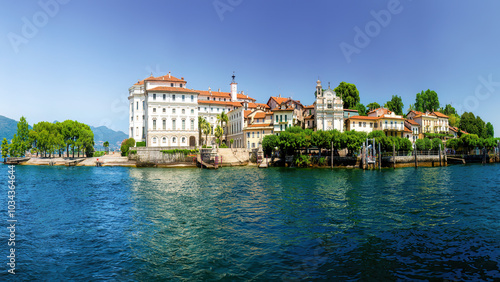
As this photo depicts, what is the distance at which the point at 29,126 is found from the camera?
88.3 metres

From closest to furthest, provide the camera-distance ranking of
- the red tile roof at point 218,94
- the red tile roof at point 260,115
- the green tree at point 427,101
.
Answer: the red tile roof at point 260,115 → the red tile roof at point 218,94 → the green tree at point 427,101

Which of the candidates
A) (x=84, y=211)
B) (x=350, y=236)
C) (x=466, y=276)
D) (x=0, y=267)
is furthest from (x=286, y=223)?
(x=84, y=211)

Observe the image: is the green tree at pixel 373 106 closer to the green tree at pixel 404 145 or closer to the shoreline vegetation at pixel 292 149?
the shoreline vegetation at pixel 292 149

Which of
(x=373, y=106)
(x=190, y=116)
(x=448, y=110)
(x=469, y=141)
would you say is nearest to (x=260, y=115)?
(x=190, y=116)

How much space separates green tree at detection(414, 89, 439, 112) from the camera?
11319cm

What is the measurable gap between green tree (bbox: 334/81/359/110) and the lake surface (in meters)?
67.8

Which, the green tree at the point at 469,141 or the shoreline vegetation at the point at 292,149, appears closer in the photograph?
the shoreline vegetation at the point at 292,149

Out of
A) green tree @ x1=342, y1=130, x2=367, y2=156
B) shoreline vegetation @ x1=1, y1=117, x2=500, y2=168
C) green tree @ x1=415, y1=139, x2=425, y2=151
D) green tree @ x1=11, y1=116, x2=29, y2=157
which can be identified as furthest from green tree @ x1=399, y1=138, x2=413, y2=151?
green tree @ x1=11, y1=116, x2=29, y2=157

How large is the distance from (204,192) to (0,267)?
63.9 feet

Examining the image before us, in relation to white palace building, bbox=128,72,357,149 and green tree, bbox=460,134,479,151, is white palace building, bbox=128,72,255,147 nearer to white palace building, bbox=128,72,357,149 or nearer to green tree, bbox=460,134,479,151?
white palace building, bbox=128,72,357,149

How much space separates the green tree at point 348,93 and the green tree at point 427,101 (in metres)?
38.5

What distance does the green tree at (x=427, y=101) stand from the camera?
11319cm

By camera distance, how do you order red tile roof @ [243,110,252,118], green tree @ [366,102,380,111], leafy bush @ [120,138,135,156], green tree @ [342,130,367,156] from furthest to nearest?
1. green tree @ [366,102,380,111]
2. red tile roof @ [243,110,252,118]
3. leafy bush @ [120,138,135,156]
4. green tree @ [342,130,367,156]

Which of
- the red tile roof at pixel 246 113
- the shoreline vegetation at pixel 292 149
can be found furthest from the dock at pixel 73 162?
the red tile roof at pixel 246 113
